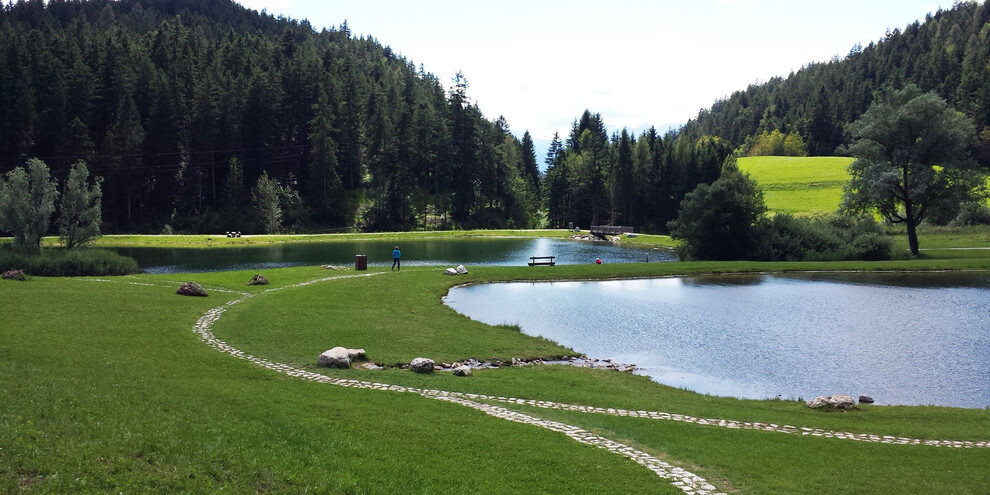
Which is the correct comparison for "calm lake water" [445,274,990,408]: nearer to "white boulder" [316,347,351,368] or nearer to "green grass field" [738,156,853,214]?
"white boulder" [316,347,351,368]

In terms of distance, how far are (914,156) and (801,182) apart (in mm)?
75752

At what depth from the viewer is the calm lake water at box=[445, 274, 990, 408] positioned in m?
25.6

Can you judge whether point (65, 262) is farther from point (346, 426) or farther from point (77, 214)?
point (346, 426)

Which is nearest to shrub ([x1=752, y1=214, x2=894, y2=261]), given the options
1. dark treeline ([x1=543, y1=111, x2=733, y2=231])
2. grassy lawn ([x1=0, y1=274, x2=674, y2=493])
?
grassy lawn ([x1=0, y1=274, x2=674, y2=493])

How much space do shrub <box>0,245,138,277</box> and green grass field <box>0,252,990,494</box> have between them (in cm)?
1831

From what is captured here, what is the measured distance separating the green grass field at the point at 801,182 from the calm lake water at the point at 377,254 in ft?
148

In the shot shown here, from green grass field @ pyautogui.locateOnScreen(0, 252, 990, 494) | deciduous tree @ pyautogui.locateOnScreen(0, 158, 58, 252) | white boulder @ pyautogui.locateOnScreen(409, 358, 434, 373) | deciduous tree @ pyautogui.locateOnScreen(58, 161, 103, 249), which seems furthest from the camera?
deciduous tree @ pyautogui.locateOnScreen(58, 161, 103, 249)

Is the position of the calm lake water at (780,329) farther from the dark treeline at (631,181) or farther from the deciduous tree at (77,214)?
the dark treeline at (631,181)

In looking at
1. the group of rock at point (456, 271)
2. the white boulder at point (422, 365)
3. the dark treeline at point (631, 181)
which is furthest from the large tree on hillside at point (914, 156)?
the dark treeline at point (631, 181)

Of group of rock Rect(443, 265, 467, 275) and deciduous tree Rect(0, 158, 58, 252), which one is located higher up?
deciduous tree Rect(0, 158, 58, 252)

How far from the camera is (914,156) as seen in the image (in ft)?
218

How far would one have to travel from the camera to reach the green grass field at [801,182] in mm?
119250

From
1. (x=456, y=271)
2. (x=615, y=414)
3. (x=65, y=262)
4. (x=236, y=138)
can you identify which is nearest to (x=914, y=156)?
(x=456, y=271)

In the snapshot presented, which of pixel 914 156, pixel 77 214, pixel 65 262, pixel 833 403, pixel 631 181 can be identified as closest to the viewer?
pixel 833 403
